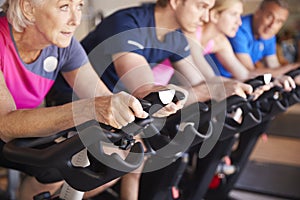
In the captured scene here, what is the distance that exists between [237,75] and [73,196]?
1525 millimetres

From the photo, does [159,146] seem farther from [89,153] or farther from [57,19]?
[57,19]

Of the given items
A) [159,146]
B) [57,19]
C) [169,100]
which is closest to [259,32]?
[159,146]

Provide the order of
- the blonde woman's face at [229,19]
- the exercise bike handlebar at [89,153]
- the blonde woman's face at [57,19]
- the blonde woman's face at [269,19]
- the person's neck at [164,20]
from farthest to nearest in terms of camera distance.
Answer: the blonde woman's face at [269,19] < the blonde woman's face at [229,19] < the person's neck at [164,20] < the blonde woman's face at [57,19] < the exercise bike handlebar at [89,153]

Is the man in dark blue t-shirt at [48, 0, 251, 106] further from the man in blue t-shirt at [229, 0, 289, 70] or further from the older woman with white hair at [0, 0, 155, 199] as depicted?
→ the man in blue t-shirt at [229, 0, 289, 70]

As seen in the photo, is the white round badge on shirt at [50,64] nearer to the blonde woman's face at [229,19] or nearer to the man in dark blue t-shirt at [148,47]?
the man in dark blue t-shirt at [148,47]

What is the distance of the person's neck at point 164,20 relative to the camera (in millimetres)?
2104

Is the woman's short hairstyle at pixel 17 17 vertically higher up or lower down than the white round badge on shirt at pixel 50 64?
higher up

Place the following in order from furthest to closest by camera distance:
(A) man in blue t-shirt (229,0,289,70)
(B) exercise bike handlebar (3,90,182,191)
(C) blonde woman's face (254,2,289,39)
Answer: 1. (C) blonde woman's face (254,2,289,39)
2. (A) man in blue t-shirt (229,0,289,70)
3. (B) exercise bike handlebar (3,90,182,191)

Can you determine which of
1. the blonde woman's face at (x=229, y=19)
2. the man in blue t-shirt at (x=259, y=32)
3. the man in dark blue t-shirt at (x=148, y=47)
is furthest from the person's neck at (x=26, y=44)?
the man in blue t-shirt at (x=259, y=32)

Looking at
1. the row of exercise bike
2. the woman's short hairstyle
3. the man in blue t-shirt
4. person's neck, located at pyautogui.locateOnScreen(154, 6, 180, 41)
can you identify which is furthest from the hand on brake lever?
the man in blue t-shirt

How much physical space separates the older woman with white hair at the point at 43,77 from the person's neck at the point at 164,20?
1.37 feet

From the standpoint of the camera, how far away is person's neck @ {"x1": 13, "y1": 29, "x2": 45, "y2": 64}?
1.60 metres

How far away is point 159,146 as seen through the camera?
1.64 m

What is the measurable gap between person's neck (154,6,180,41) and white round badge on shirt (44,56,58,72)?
20.9 inches
